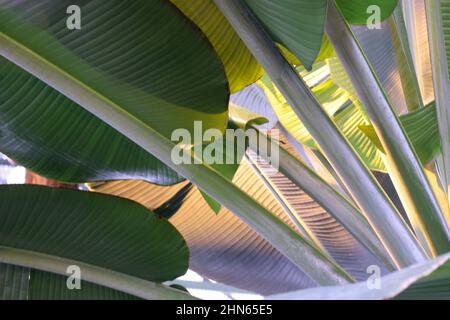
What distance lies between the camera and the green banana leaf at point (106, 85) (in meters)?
0.64

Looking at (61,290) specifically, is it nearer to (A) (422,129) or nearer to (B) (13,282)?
(B) (13,282)

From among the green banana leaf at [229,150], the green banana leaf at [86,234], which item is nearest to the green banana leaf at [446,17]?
the green banana leaf at [229,150]

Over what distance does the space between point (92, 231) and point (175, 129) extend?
0.17 m

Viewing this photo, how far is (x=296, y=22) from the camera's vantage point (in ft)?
1.98

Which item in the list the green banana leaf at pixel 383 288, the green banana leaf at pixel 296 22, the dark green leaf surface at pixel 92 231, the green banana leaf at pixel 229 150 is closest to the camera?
the green banana leaf at pixel 383 288

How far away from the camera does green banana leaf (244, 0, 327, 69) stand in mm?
576

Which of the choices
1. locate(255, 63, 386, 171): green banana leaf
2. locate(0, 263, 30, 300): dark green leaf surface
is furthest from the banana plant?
locate(255, 63, 386, 171): green banana leaf

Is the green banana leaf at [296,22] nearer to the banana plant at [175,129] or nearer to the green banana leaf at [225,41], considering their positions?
the banana plant at [175,129]

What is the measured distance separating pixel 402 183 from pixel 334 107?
51 centimetres

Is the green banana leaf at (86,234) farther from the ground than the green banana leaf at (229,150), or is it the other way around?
the green banana leaf at (229,150)

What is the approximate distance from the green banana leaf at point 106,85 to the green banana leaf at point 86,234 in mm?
98

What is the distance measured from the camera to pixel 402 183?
65cm
